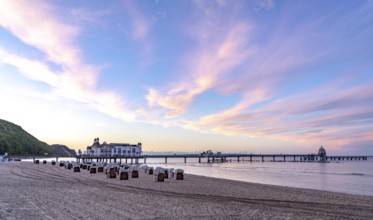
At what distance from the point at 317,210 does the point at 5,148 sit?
514 feet

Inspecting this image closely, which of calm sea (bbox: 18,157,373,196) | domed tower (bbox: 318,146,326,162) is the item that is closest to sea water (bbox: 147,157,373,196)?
calm sea (bbox: 18,157,373,196)

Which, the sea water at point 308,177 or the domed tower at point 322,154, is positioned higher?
the domed tower at point 322,154

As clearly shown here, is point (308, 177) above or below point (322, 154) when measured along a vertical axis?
below

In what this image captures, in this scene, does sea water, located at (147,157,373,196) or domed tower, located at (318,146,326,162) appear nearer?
sea water, located at (147,157,373,196)

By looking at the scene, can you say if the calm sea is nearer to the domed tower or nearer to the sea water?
the sea water

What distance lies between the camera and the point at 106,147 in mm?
170125

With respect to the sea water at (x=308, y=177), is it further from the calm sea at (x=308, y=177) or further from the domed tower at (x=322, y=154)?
the domed tower at (x=322, y=154)

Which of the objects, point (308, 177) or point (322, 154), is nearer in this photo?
point (308, 177)

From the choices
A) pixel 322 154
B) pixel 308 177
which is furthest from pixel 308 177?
pixel 322 154

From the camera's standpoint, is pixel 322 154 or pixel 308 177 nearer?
pixel 308 177

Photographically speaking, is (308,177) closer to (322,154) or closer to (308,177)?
(308,177)

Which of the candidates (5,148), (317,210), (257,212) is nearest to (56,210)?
(257,212)

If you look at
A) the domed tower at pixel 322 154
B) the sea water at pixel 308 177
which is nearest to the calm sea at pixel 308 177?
the sea water at pixel 308 177

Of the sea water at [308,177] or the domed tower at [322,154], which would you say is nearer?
the sea water at [308,177]
